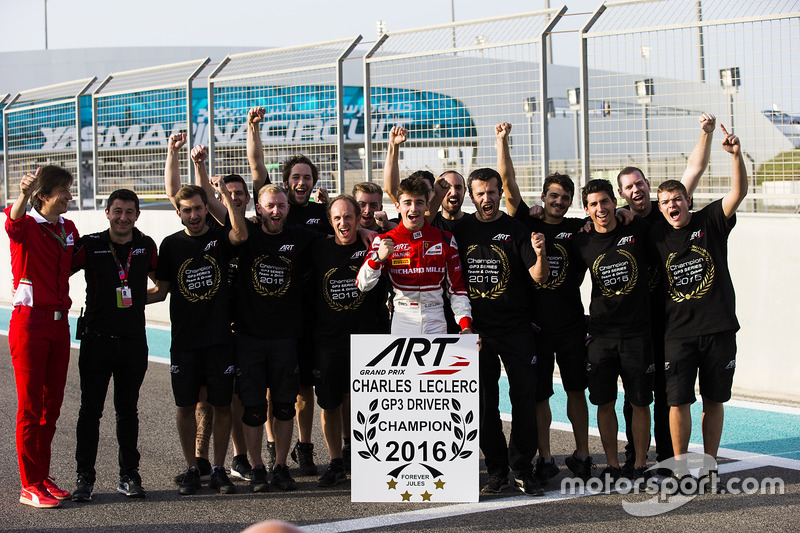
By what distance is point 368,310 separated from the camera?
6246mm

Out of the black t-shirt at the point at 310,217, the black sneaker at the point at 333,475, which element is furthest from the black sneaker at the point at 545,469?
the black t-shirt at the point at 310,217

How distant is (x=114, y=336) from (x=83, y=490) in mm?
1042

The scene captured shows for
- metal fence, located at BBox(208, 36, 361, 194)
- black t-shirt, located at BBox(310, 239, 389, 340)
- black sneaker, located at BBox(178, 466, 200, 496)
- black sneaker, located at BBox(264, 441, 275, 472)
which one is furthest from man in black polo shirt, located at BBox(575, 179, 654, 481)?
metal fence, located at BBox(208, 36, 361, 194)

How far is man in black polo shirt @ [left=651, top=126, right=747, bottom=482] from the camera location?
590cm

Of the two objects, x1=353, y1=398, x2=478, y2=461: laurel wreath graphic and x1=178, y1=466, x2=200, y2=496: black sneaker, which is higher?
x1=353, y1=398, x2=478, y2=461: laurel wreath graphic

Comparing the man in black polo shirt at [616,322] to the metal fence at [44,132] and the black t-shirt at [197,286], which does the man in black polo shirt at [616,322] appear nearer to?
the black t-shirt at [197,286]

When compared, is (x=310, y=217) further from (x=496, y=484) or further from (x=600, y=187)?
(x=496, y=484)

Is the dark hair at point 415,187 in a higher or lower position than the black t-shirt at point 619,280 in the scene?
higher

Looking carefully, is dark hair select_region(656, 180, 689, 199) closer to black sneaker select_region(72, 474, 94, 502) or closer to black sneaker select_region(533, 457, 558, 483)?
black sneaker select_region(533, 457, 558, 483)

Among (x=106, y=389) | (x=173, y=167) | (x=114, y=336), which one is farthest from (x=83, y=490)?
(x=173, y=167)

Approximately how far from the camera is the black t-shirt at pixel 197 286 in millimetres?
6082

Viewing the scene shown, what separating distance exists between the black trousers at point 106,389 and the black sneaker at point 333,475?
1295mm

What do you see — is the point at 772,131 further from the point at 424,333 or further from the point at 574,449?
the point at 424,333

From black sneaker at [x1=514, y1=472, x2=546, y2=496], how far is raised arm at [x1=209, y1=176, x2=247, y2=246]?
2.52m
